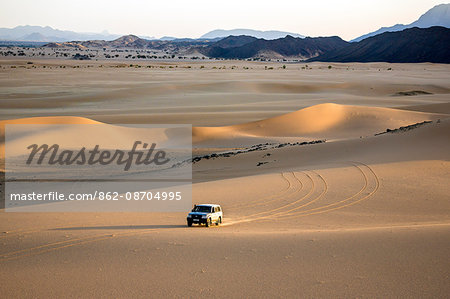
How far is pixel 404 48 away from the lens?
14838 centimetres

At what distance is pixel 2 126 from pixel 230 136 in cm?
1422

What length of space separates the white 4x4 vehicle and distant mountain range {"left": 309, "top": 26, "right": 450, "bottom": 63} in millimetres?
138484

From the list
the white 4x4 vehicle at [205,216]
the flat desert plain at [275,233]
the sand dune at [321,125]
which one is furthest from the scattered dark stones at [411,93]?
the white 4x4 vehicle at [205,216]

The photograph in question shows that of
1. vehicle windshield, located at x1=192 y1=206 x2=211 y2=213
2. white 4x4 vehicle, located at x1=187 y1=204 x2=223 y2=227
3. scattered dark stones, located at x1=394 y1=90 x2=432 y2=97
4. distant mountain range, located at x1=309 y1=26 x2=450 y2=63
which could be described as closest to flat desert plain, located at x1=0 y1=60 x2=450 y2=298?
white 4x4 vehicle, located at x1=187 y1=204 x2=223 y2=227

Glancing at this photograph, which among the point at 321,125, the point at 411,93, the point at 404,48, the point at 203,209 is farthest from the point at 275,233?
the point at 404,48

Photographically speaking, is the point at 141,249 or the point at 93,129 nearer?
the point at 141,249

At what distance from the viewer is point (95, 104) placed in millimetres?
52812

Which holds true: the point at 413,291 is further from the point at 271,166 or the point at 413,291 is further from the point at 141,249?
the point at 271,166

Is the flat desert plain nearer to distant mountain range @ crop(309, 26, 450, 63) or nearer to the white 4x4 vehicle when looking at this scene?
the white 4x4 vehicle

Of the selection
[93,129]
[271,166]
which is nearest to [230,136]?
[93,129]

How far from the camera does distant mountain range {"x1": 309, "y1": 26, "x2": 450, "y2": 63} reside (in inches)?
5531

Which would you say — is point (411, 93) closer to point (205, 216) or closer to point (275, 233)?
point (205, 216)

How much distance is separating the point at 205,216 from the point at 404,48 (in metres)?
150

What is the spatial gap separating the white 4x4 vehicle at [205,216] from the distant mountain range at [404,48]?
138m
